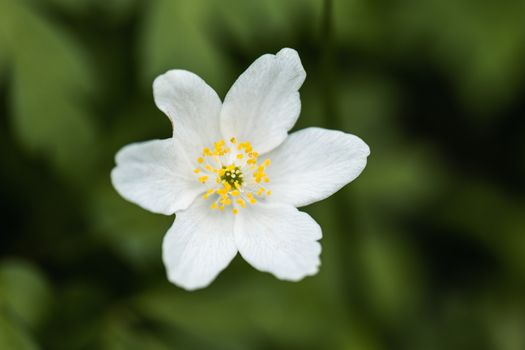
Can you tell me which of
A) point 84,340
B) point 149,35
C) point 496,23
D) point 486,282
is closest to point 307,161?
point 149,35

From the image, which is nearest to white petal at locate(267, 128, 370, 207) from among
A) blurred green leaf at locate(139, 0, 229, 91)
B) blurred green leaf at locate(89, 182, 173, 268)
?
blurred green leaf at locate(139, 0, 229, 91)

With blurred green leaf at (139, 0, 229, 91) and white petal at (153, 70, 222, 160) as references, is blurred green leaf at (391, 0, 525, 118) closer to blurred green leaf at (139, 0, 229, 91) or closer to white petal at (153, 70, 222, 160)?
blurred green leaf at (139, 0, 229, 91)

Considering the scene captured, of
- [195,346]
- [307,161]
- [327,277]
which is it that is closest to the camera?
[307,161]

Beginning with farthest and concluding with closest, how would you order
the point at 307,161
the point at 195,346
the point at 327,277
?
1. the point at 327,277
2. the point at 195,346
3. the point at 307,161

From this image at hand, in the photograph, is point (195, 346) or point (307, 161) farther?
point (195, 346)

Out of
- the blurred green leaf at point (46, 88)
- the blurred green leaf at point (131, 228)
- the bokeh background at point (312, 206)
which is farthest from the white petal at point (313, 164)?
the blurred green leaf at point (46, 88)

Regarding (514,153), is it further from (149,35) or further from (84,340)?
(84,340)
